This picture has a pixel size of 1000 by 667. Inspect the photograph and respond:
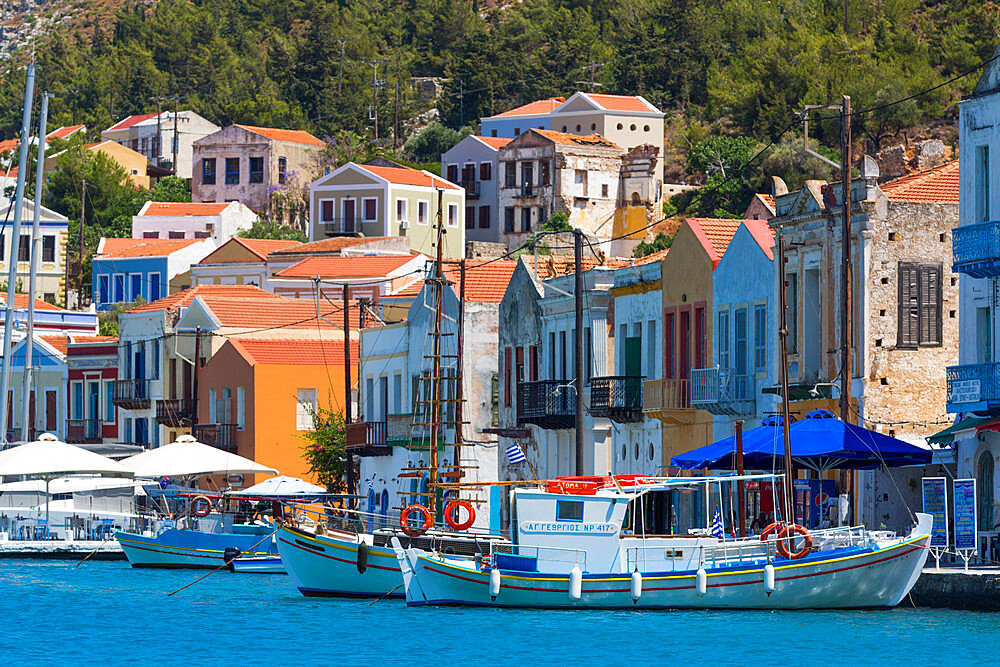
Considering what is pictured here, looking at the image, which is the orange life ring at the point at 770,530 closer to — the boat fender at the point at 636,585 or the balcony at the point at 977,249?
the boat fender at the point at 636,585

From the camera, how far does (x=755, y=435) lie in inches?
1490

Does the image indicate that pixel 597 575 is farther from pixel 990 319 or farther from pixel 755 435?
pixel 990 319

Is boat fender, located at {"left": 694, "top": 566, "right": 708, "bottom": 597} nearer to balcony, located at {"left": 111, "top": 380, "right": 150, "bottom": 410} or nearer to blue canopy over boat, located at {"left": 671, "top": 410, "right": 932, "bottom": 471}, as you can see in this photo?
blue canopy over boat, located at {"left": 671, "top": 410, "right": 932, "bottom": 471}

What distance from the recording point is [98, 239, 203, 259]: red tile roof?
121 meters

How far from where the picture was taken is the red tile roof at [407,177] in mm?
123938

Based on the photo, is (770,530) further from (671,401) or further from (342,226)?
(342,226)

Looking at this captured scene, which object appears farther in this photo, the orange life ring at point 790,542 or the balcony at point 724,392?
the balcony at point 724,392

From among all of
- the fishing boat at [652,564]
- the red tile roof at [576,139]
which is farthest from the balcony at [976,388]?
the red tile roof at [576,139]

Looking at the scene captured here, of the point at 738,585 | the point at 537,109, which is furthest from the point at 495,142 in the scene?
the point at 738,585

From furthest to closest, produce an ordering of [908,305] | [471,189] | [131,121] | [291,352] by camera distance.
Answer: [131,121], [471,189], [291,352], [908,305]

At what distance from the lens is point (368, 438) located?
60.2 m

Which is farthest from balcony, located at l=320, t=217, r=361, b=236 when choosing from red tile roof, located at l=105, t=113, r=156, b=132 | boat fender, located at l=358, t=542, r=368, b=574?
boat fender, located at l=358, t=542, r=368, b=574

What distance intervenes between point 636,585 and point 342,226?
304 ft

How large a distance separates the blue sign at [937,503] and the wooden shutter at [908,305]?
5587mm
